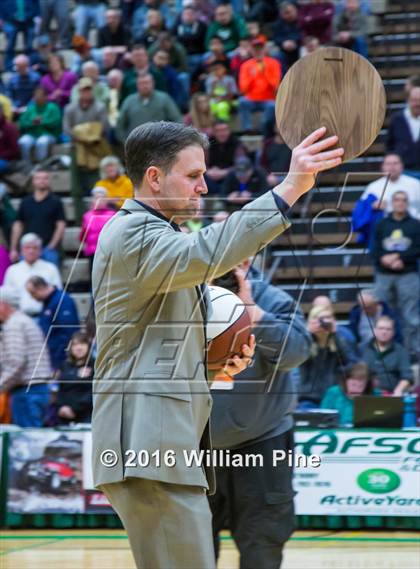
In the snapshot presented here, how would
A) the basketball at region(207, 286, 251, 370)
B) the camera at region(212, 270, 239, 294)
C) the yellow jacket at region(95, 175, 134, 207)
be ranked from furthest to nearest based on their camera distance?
the yellow jacket at region(95, 175, 134, 207) → the camera at region(212, 270, 239, 294) → the basketball at region(207, 286, 251, 370)

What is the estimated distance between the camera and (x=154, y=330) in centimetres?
408

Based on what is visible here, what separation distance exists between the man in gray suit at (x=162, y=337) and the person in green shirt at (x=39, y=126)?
43.7 feet

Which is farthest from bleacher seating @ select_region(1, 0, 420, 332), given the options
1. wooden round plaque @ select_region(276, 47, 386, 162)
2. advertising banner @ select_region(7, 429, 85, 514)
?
wooden round plaque @ select_region(276, 47, 386, 162)

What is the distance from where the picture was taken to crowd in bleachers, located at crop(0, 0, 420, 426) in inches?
464

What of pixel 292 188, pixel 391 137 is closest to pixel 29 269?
pixel 391 137

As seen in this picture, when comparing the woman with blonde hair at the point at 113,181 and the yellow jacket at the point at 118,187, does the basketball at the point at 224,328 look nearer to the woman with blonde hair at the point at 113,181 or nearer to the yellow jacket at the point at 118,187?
the yellow jacket at the point at 118,187

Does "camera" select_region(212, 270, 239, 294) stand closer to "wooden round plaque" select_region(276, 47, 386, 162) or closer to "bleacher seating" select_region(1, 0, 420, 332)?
"wooden round plaque" select_region(276, 47, 386, 162)

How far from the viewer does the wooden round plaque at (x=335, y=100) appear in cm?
397

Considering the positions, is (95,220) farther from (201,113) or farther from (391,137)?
(391,137)

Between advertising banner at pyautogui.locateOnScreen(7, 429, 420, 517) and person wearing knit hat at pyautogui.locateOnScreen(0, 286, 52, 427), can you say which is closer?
advertising banner at pyautogui.locateOnScreen(7, 429, 420, 517)

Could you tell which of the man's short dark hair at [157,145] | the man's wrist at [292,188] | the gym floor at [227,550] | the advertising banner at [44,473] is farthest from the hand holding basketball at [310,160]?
the advertising banner at [44,473]

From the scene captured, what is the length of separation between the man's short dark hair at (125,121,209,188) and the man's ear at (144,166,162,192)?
14mm

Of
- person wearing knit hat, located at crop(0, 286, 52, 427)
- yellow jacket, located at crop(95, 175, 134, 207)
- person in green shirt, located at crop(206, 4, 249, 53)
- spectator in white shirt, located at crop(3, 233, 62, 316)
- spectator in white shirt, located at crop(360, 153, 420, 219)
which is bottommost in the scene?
person wearing knit hat, located at crop(0, 286, 52, 427)

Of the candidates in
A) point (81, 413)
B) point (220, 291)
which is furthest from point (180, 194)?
point (81, 413)
